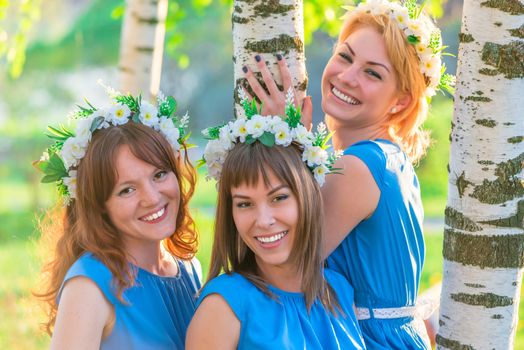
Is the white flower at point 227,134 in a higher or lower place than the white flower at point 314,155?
higher

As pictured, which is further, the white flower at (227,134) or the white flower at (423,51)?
the white flower at (423,51)

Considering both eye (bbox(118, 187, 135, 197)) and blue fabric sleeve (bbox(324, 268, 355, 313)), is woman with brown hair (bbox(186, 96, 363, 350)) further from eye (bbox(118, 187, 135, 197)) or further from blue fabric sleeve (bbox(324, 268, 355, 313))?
eye (bbox(118, 187, 135, 197))

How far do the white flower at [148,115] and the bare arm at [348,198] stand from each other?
1.96 ft

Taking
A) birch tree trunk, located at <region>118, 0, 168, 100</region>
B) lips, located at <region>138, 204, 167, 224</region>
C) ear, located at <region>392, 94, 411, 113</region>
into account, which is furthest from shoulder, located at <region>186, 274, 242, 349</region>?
birch tree trunk, located at <region>118, 0, 168, 100</region>

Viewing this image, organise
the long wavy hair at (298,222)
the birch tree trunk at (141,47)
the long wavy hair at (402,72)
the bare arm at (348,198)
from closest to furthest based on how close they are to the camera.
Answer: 1. the long wavy hair at (298,222)
2. the bare arm at (348,198)
3. the long wavy hair at (402,72)
4. the birch tree trunk at (141,47)

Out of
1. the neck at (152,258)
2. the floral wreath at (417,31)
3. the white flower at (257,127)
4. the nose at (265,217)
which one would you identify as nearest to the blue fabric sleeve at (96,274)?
the neck at (152,258)

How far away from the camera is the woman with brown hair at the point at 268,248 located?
2.19 meters

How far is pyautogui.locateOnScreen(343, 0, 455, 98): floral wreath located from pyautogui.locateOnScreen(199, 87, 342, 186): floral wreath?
54cm

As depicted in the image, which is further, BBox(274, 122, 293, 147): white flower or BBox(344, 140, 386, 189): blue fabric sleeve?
BBox(344, 140, 386, 189): blue fabric sleeve

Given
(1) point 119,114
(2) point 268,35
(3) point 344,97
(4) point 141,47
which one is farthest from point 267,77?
(4) point 141,47

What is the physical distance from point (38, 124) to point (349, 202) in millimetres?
13414

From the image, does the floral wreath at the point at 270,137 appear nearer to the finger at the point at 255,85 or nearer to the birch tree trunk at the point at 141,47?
the finger at the point at 255,85

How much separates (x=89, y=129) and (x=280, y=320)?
33.3 inches

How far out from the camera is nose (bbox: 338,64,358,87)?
8.73 feet
